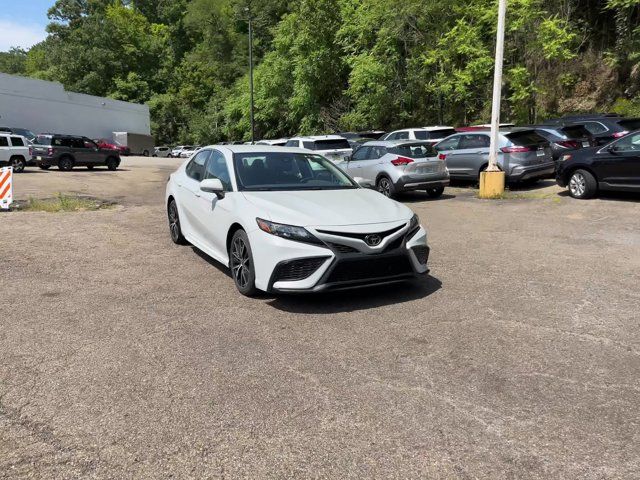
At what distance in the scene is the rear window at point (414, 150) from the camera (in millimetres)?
13461

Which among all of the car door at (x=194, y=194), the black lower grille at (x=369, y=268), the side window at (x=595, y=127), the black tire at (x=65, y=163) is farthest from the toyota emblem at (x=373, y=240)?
the black tire at (x=65, y=163)

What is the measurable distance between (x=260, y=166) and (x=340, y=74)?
3652 centimetres

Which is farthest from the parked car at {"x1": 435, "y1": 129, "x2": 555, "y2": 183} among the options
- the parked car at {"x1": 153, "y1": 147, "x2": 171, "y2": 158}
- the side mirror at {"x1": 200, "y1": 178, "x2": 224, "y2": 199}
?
the parked car at {"x1": 153, "y1": 147, "x2": 171, "y2": 158}

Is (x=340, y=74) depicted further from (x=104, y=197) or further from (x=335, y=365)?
(x=335, y=365)

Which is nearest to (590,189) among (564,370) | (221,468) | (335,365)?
(564,370)

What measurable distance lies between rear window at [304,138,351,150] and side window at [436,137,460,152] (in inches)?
139

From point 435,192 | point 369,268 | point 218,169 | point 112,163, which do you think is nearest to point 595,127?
point 435,192

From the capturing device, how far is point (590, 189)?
479 inches

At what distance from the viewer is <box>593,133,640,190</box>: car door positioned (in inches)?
437

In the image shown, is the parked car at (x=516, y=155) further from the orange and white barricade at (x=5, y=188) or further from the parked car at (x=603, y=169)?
the orange and white barricade at (x=5, y=188)

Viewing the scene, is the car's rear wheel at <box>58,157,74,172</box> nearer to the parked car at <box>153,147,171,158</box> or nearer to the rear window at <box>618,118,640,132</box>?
the rear window at <box>618,118,640,132</box>

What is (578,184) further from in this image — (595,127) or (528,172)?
(595,127)

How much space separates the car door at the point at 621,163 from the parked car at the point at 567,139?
3.52 meters

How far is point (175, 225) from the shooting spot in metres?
8.23
